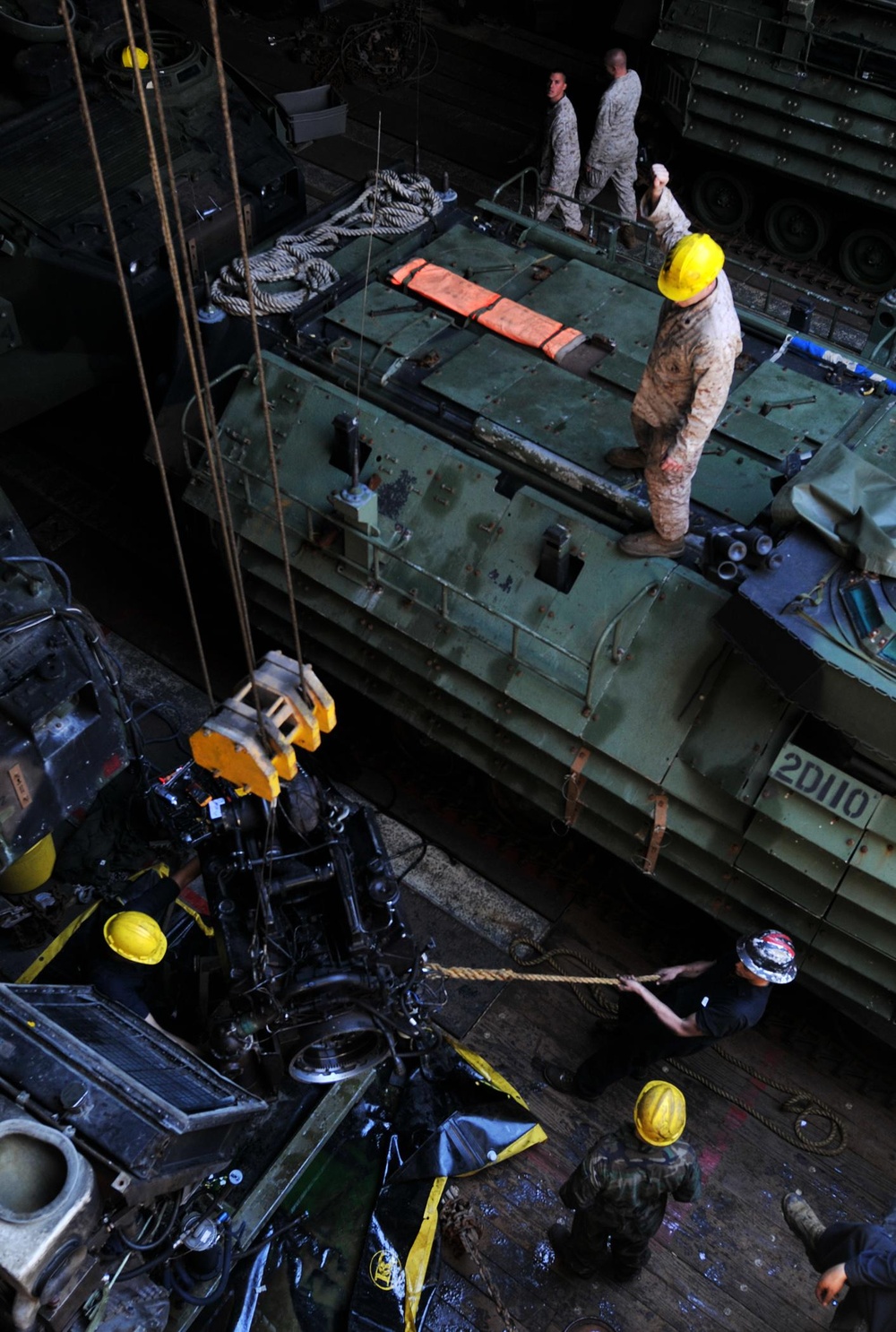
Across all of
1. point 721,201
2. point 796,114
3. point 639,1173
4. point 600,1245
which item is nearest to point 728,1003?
point 639,1173

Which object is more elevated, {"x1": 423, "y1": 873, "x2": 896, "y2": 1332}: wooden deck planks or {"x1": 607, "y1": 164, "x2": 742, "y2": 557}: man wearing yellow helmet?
{"x1": 607, "y1": 164, "x2": 742, "y2": 557}: man wearing yellow helmet

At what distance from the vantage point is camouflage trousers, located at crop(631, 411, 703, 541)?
6.64 m

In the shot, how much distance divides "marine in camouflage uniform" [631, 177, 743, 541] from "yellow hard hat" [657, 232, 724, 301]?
124 millimetres

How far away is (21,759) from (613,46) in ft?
32.5

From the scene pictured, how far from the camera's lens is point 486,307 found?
26.7ft

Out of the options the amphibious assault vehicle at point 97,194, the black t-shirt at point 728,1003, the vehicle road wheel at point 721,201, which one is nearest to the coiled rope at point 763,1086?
the black t-shirt at point 728,1003

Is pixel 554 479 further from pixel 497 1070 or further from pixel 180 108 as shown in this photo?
pixel 180 108

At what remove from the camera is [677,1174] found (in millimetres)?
5746

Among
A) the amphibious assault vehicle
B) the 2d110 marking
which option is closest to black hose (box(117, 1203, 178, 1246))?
the 2d110 marking

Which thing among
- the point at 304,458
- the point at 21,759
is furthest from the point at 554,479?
the point at 21,759

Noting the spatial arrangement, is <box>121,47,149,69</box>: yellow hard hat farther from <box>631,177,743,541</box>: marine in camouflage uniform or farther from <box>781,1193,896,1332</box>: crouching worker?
<box>781,1193,896,1332</box>: crouching worker

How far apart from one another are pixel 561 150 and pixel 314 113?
9.86 feet

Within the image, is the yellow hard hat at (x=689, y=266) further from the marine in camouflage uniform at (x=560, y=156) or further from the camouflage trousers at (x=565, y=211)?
the camouflage trousers at (x=565, y=211)

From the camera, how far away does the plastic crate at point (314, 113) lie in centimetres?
1220
